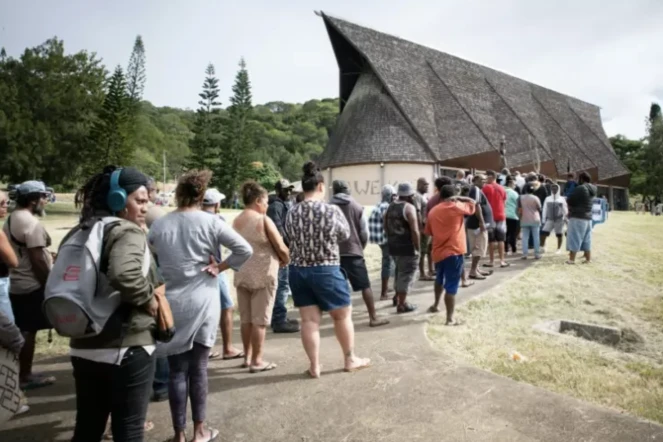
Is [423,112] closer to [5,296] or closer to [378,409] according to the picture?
[378,409]

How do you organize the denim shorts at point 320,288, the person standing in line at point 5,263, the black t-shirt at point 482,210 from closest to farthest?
the person standing in line at point 5,263, the denim shorts at point 320,288, the black t-shirt at point 482,210

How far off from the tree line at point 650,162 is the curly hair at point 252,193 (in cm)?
6069

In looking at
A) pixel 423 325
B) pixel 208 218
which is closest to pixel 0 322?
pixel 208 218

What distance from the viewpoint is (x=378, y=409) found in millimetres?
3393

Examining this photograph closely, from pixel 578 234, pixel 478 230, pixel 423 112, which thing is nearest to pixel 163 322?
pixel 478 230

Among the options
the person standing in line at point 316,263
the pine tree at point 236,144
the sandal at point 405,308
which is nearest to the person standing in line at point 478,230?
the sandal at point 405,308

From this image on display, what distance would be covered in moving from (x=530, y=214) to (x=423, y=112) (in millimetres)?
22942

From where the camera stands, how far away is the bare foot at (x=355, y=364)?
4.09 metres

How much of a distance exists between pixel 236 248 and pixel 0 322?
1.24 m

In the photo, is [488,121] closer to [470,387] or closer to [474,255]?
[474,255]

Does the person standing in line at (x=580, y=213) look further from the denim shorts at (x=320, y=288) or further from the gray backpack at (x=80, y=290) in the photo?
the gray backpack at (x=80, y=290)

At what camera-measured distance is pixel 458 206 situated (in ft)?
18.1

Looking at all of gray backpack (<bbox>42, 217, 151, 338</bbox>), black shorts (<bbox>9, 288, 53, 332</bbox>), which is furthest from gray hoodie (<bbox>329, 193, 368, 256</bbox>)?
gray backpack (<bbox>42, 217, 151, 338</bbox>)

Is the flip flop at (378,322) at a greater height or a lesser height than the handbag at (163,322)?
lesser
